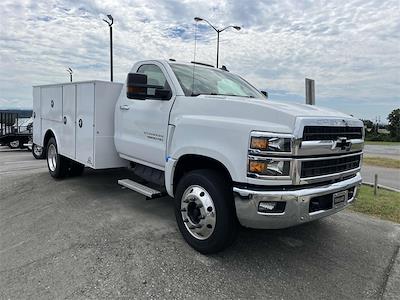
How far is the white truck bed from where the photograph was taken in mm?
5582

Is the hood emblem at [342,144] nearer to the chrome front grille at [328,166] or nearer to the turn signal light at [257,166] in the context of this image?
the chrome front grille at [328,166]

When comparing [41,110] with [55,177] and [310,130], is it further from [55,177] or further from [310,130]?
[310,130]

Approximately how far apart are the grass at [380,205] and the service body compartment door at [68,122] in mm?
4943

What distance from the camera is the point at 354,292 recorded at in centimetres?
329

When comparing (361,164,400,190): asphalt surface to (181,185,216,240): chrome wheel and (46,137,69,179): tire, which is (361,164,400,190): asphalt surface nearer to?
(181,185,216,240): chrome wheel

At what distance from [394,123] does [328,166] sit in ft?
163

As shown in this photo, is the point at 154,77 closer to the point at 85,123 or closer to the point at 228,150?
the point at 85,123

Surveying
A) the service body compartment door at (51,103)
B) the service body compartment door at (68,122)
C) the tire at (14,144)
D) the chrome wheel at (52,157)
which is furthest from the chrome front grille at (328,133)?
the tire at (14,144)

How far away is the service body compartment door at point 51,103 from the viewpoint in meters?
6.81

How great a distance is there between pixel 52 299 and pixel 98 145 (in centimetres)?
292

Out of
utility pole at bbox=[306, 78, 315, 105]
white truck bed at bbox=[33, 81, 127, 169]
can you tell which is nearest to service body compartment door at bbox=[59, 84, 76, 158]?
white truck bed at bbox=[33, 81, 127, 169]

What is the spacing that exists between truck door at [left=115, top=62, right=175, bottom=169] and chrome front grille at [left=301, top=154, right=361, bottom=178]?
1791 mm

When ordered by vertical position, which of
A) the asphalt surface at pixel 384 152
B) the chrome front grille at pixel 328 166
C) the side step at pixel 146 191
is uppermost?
the chrome front grille at pixel 328 166

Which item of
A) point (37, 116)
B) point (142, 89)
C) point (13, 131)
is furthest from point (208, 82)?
point (13, 131)
